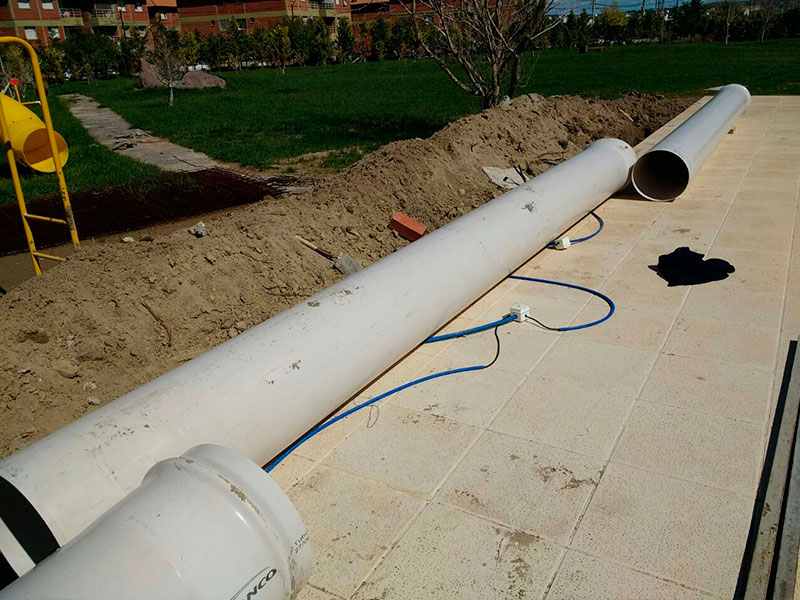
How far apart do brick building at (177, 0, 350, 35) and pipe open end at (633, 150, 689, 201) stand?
57.2m

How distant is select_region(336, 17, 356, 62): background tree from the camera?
162 feet

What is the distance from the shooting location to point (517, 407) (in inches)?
161

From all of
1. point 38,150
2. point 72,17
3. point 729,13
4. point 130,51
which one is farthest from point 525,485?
point 72,17

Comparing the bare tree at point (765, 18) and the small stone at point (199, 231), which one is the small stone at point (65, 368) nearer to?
the small stone at point (199, 231)

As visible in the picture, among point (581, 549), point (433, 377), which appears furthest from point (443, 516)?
point (433, 377)

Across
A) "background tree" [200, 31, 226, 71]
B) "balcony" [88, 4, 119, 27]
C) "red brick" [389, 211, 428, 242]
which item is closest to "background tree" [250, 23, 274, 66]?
"background tree" [200, 31, 226, 71]

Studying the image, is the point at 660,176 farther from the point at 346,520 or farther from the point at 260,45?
the point at 260,45

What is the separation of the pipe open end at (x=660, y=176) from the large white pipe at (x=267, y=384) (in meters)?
3.45

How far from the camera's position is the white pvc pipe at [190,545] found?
6.55ft

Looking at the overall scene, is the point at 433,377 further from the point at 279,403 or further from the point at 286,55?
the point at 286,55

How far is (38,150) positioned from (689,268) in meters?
8.96

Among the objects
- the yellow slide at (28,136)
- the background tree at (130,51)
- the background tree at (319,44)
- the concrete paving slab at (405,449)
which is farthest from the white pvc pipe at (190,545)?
the background tree at (319,44)

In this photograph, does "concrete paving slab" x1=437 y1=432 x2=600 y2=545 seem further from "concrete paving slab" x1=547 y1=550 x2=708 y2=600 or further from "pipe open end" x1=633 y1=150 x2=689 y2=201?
"pipe open end" x1=633 y1=150 x2=689 y2=201

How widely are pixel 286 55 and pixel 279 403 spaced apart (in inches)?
1891
